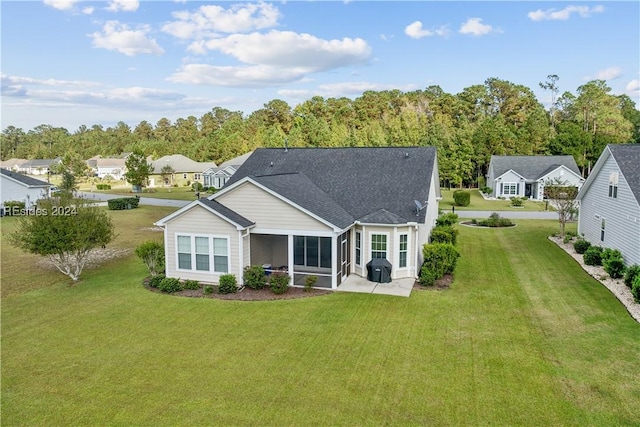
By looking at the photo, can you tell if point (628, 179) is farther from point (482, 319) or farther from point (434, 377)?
point (434, 377)

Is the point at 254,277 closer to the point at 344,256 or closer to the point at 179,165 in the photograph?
the point at 344,256

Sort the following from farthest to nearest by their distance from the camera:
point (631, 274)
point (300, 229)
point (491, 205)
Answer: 1. point (491, 205)
2. point (300, 229)
3. point (631, 274)

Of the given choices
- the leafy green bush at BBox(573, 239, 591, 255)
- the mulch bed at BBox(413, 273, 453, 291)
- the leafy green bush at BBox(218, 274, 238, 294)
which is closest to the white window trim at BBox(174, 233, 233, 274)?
the leafy green bush at BBox(218, 274, 238, 294)

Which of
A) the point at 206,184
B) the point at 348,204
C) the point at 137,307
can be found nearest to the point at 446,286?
the point at 348,204

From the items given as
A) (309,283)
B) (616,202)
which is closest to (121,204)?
(309,283)

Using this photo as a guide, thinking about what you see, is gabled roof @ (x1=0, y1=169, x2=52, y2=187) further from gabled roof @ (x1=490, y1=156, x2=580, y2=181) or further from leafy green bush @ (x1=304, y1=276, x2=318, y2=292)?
gabled roof @ (x1=490, y1=156, x2=580, y2=181)

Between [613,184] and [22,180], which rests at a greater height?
[22,180]

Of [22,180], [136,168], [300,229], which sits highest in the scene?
[136,168]
